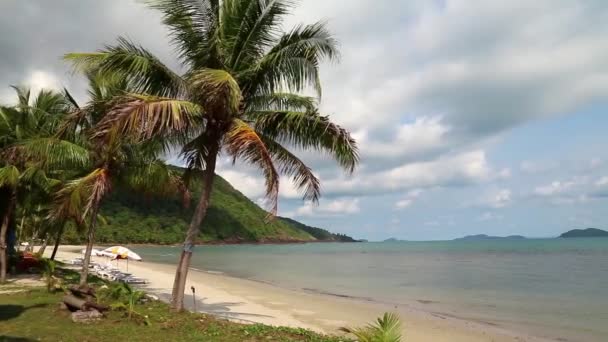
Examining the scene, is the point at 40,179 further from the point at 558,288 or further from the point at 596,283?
the point at 596,283

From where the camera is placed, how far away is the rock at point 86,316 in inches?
345

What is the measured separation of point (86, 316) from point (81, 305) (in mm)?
308

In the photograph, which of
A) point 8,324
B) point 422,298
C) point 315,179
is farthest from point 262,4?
point 422,298

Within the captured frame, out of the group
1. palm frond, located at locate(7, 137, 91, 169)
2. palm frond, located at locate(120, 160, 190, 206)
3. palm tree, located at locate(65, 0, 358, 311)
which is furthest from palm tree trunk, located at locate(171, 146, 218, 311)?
palm frond, located at locate(7, 137, 91, 169)

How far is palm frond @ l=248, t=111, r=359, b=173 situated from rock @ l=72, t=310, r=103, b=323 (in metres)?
4.70

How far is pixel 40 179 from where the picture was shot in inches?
578

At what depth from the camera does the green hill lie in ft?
326

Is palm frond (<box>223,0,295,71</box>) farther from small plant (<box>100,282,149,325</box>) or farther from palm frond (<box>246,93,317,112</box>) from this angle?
small plant (<box>100,282,149,325</box>)

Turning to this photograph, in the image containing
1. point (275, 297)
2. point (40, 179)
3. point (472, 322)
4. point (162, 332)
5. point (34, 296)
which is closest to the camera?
point (162, 332)

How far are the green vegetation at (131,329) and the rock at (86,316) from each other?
0.12 meters

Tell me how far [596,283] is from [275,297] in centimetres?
2123

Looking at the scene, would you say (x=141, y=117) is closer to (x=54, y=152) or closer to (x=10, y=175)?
(x=54, y=152)

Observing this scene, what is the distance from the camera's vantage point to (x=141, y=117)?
7.75 metres

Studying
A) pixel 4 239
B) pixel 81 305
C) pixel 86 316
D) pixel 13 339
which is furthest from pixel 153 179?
pixel 13 339
